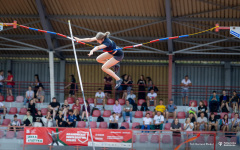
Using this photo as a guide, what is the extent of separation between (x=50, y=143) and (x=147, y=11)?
26.4 feet

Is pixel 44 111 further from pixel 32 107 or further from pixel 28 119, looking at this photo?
pixel 28 119

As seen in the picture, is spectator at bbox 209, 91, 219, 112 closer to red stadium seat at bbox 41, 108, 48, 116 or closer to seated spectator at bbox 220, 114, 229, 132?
seated spectator at bbox 220, 114, 229, 132

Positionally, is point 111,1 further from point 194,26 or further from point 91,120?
point 91,120

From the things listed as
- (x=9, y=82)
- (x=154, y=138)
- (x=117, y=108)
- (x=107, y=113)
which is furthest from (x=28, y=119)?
(x=154, y=138)

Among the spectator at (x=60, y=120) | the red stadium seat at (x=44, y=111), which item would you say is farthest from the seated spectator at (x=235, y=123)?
the red stadium seat at (x=44, y=111)

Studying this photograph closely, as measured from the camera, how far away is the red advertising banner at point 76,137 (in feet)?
48.2

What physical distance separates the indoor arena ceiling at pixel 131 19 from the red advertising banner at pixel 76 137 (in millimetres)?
5823

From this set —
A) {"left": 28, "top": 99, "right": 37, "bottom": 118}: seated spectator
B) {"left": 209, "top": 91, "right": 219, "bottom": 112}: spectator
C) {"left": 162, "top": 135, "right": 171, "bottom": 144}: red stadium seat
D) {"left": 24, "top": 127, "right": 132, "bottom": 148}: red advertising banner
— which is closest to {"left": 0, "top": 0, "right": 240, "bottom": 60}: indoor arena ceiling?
{"left": 209, "top": 91, "right": 219, "bottom": 112}: spectator

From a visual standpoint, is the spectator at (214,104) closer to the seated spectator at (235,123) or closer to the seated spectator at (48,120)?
the seated spectator at (235,123)

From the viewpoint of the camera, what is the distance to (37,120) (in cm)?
1773

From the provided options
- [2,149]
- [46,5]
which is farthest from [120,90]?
[2,149]

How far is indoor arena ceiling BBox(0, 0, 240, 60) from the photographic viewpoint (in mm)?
18609

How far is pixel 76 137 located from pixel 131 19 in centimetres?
718

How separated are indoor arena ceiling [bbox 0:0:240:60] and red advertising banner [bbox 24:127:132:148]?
5.82m
